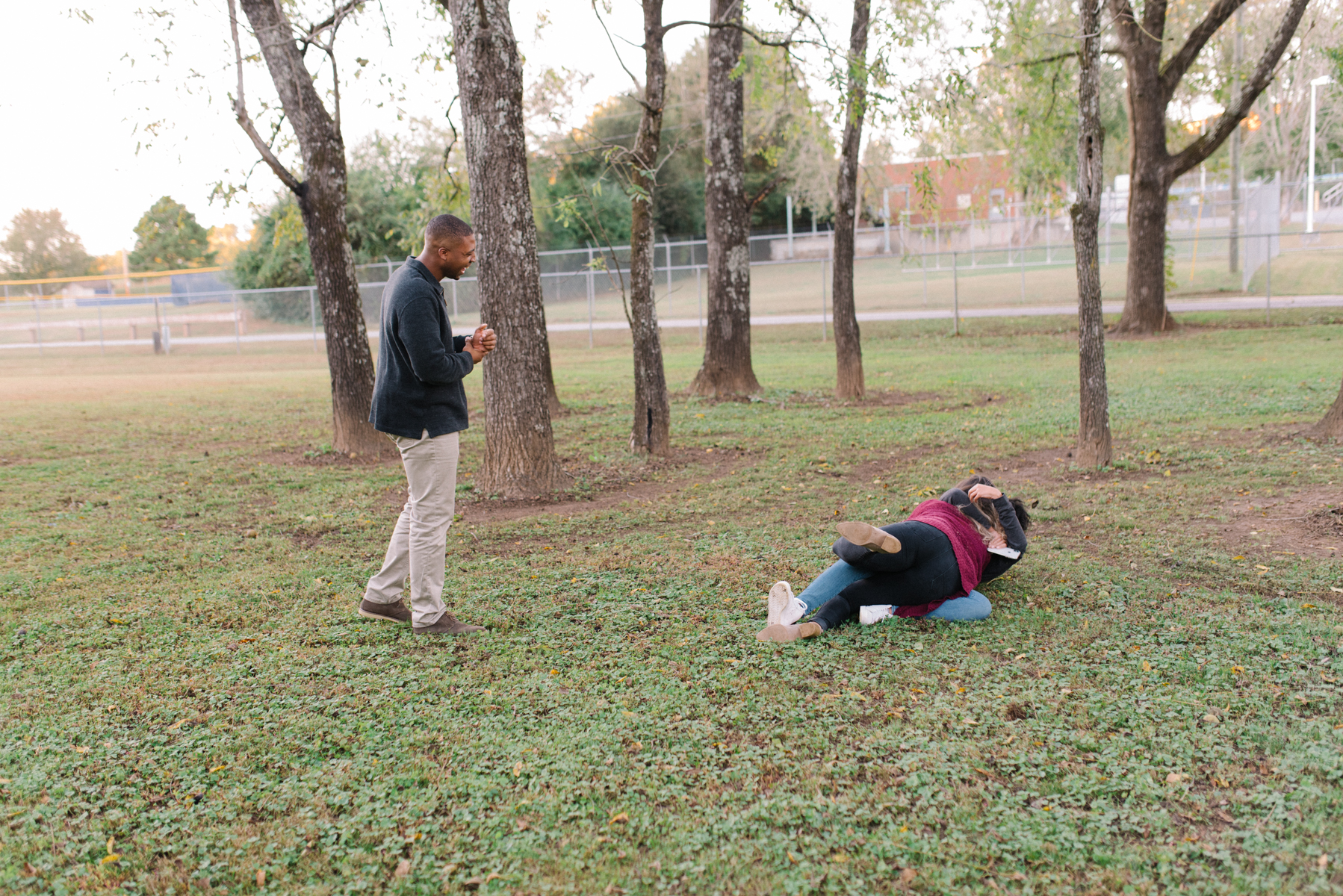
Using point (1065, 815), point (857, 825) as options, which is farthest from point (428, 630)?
point (1065, 815)

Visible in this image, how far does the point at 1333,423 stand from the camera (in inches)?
310

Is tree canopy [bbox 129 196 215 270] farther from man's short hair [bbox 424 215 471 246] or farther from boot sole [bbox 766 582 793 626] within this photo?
boot sole [bbox 766 582 793 626]

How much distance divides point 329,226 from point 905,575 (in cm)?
717

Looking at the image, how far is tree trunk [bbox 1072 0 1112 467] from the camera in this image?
6922mm

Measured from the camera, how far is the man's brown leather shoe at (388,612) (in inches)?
183

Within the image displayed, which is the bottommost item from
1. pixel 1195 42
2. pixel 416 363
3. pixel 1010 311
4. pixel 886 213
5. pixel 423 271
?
pixel 1010 311

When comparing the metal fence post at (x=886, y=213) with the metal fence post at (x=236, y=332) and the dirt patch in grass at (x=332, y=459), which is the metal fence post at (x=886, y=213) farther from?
the metal fence post at (x=236, y=332)

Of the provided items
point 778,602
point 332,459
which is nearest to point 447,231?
point 778,602

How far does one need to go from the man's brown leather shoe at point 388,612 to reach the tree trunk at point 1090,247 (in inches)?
204

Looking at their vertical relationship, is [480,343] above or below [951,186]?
below

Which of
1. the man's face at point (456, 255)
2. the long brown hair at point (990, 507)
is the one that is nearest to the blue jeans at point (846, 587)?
the long brown hair at point (990, 507)

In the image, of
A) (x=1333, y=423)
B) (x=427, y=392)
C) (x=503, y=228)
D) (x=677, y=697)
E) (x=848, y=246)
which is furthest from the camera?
(x=848, y=246)

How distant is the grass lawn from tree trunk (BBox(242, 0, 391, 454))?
1.73 meters

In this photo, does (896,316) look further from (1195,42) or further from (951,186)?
(951,186)
